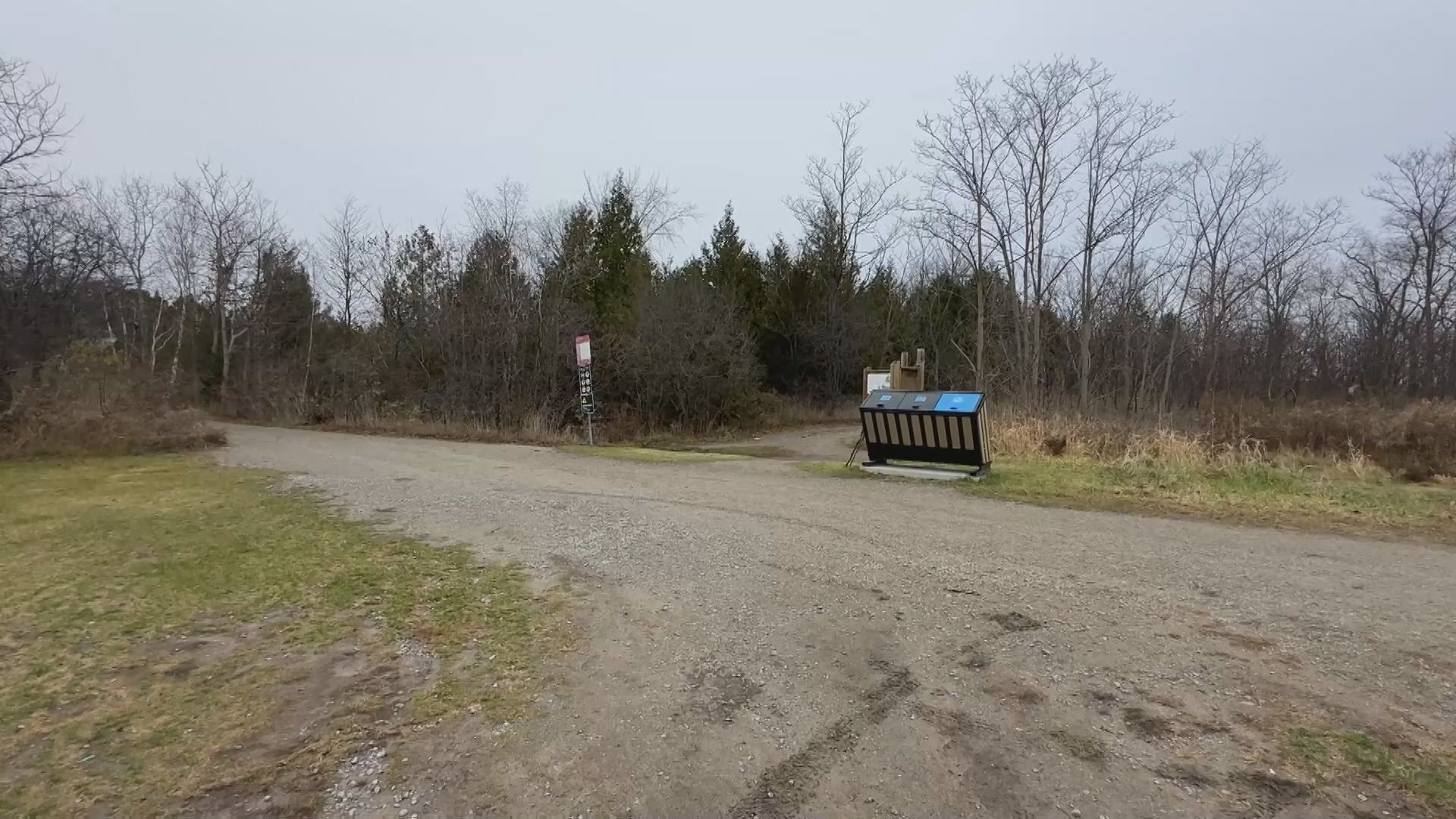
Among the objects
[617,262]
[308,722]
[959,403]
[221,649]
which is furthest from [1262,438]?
[617,262]

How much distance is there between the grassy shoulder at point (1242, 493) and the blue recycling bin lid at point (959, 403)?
98 cm

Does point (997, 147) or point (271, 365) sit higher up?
point (997, 147)

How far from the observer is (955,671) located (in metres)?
3.75

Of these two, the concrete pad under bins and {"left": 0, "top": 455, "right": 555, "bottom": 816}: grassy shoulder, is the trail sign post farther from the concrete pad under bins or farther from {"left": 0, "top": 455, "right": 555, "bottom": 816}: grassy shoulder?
{"left": 0, "top": 455, "right": 555, "bottom": 816}: grassy shoulder

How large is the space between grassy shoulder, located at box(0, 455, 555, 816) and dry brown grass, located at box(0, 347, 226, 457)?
8.82 meters

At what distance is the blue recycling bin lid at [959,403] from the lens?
10.3 m

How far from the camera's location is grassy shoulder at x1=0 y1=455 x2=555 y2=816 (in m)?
3.00

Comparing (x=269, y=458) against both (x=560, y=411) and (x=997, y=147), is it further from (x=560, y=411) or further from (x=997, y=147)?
(x=997, y=147)

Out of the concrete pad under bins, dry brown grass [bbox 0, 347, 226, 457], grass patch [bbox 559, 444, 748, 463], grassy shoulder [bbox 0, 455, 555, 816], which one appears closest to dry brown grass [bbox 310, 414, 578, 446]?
grass patch [bbox 559, 444, 748, 463]

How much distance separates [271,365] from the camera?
32.7 m

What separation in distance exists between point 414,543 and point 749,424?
1753cm

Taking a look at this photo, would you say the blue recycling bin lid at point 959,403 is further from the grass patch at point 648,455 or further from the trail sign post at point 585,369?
the trail sign post at point 585,369

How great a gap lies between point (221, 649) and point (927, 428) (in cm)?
875

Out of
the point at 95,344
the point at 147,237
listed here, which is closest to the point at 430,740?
the point at 95,344
